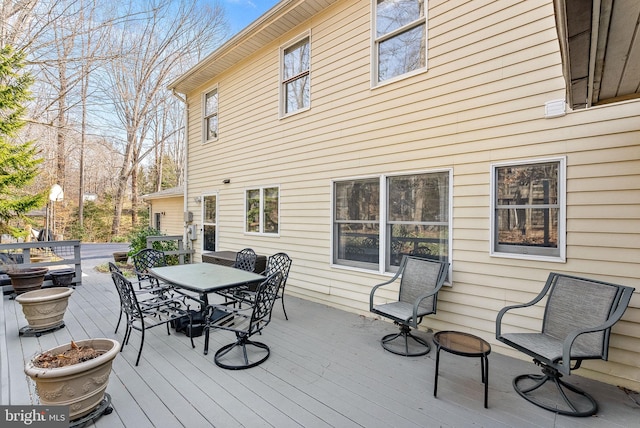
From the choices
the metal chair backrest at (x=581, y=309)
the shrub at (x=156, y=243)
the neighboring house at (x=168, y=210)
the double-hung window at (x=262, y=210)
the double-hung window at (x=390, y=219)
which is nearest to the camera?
the metal chair backrest at (x=581, y=309)

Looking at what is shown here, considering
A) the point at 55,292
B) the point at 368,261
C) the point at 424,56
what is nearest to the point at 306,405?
the point at 368,261

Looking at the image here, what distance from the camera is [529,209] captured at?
3201 mm

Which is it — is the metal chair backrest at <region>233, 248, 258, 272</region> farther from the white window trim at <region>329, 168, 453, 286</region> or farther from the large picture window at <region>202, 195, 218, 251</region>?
the large picture window at <region>202, 195, 218, 251</region>

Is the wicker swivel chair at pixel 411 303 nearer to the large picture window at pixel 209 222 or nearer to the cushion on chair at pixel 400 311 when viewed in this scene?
the cushion on chair at pixel 400 311

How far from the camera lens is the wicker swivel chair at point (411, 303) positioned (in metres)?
3.27

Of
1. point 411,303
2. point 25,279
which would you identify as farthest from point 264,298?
point 25,279

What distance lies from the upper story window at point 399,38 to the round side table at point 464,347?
10.9 feet

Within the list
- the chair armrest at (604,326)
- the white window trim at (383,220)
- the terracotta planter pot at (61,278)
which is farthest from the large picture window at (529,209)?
the terracotta planter pot at (61,278)

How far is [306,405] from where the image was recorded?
2.36 metres

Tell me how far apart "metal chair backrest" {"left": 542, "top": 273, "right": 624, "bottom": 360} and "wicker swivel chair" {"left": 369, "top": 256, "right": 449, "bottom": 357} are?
1.02 meters

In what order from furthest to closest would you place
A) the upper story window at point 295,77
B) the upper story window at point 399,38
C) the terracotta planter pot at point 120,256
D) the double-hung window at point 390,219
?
the terracotta planter pot at point 120,256 → the upper story window at point 295,77 → the upper story window at point 399,38 → the double-hung window at point 390,219

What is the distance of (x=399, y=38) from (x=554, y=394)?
447 centimetres

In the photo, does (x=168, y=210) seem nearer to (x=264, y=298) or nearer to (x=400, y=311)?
(x=264, y=298)

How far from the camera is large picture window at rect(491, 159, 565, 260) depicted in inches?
120
